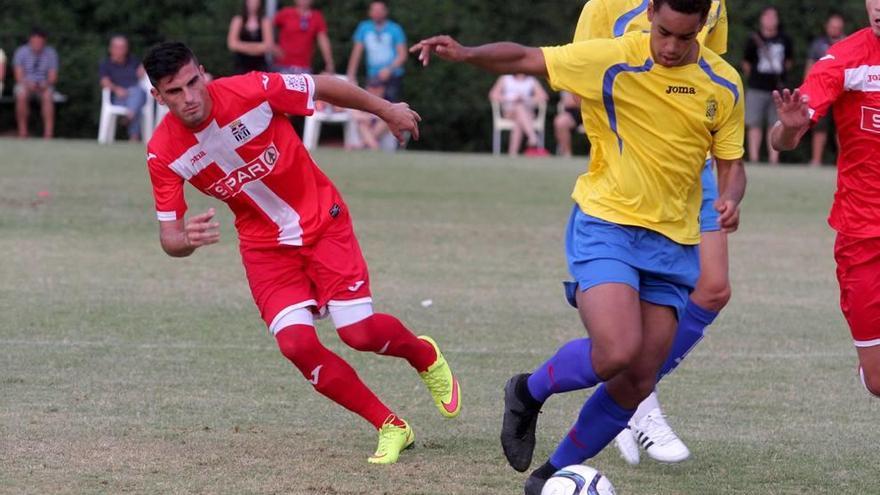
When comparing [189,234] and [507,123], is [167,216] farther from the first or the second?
[507,123]

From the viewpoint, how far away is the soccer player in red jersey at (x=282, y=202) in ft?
19.6

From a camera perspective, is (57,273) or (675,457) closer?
(675,457)

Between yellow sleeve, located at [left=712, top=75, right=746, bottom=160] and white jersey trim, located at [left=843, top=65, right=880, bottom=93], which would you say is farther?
white jersey trim, located at [left=843, top=65, right=880, bottom=93]

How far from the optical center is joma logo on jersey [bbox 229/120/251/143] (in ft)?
19.9

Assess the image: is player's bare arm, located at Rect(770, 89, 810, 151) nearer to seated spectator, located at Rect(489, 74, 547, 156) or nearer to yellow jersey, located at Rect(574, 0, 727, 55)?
yellow jersey, located at Rect(574, 0, 727, 55)

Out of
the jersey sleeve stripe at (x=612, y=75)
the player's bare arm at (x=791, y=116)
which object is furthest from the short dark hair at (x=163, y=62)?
the player's bare arm at (x=791, y=116)

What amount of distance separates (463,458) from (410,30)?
22.1 metres

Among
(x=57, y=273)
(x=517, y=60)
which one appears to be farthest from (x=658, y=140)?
(x=57, y=273)

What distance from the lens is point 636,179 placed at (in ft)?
17.6

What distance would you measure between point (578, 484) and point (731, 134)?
→ 4.61 feet

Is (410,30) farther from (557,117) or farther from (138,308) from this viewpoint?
(138,308)

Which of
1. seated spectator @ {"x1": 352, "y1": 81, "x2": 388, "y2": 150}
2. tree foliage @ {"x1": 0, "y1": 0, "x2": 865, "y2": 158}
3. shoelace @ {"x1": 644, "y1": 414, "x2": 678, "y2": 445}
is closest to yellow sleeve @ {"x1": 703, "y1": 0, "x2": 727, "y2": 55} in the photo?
shoelace @ {"x1": 644, "y1": 414, "x2": 678, "y2": 445}

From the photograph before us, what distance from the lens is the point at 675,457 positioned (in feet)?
19.6

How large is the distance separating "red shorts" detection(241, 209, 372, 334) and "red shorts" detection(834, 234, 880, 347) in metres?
1.95
